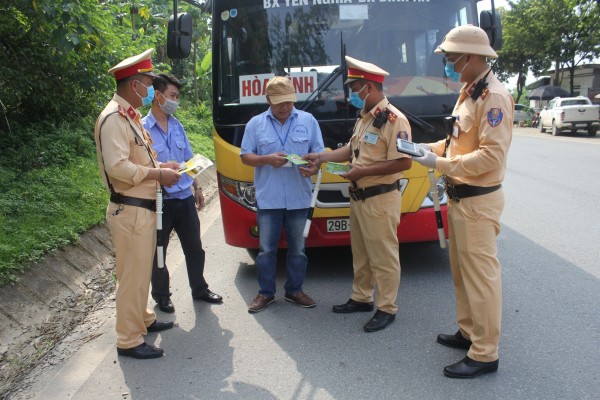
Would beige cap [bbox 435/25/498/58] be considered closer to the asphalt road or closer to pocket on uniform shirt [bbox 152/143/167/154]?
the asphalt road

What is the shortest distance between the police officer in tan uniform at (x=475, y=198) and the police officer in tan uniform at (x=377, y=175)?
61cm

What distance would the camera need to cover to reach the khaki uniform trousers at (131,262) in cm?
364

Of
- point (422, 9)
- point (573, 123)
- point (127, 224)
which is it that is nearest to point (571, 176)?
point (422, 9)

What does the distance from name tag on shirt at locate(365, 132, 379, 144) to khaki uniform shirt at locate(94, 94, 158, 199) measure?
59.7 inches

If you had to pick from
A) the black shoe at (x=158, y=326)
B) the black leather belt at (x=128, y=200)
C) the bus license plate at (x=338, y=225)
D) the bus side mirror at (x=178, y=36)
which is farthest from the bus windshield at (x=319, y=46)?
the black shoe at (x=158, y=326)

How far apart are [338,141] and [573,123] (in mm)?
22485

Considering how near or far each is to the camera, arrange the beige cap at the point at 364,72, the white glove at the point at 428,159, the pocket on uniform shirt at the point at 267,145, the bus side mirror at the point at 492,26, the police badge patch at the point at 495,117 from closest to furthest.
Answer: the police badge patch at the point at 495,117, the white glove at the point at 428,159, the beige cap at the point at 364,72, the pocket on uniform shirt at the point at 267,145, the bus side mirror at the point at 492,26

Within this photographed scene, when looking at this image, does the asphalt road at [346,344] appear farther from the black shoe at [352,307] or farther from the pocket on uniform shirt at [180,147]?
the pocket on uniform shirt at [180,147]

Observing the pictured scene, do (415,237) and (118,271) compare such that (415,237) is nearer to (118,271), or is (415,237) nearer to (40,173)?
(118,271)

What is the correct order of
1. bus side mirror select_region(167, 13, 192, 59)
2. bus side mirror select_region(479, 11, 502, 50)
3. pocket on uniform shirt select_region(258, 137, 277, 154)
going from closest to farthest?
1. pocket on uniform shirt select_region(258, 137, 277, 154)
2. bus side mirror select_region(167, 13, 192, 59)
3. bus side mirror select_region(479, 11, 502, 50)

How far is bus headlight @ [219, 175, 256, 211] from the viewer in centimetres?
485

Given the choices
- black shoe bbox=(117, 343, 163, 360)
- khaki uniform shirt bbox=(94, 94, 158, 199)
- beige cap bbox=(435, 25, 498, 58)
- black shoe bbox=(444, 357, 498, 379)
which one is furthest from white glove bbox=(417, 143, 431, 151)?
black shoe bbox=(117, 343, 163, 360)

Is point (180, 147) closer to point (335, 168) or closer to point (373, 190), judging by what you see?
point (335, 168)

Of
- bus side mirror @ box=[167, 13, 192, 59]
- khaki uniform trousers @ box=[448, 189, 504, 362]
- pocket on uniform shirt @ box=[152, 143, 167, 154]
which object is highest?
bus side mirror @ box=[167, 13, 192, 59]
